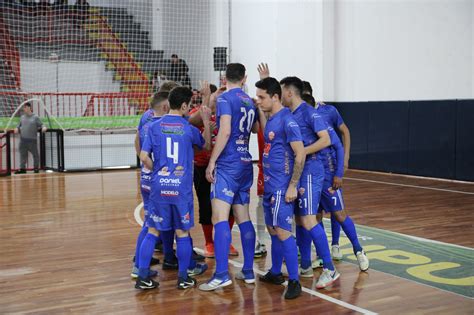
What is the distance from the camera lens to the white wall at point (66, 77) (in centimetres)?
1795

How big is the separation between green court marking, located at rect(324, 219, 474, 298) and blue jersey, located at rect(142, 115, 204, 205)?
6.88ft

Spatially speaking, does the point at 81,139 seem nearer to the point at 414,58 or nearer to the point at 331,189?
the point at 414,58

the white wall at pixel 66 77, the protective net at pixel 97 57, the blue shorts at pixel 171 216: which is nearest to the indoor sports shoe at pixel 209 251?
the blue shorts at pixel 171 216

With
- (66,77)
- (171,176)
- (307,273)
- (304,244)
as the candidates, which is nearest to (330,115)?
(304,244)

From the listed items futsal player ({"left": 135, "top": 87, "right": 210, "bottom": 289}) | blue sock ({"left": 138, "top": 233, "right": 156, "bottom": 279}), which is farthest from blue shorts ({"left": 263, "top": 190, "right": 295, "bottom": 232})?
blue sock ({"left": 138, "top": 233, "right": 156, "bottom": 279})

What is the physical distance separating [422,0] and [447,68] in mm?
1697

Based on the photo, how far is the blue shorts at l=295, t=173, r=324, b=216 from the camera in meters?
5.16

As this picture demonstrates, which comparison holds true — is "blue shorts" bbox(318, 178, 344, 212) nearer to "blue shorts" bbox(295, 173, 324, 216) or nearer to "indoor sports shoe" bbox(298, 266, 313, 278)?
"blue shorts" bbox(295, 173, 324, 216)

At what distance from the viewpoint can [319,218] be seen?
596cm

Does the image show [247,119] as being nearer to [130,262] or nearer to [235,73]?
[235,73]

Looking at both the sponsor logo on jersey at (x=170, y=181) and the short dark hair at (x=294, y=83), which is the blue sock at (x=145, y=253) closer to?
the sponsor logo on jersey at (x=170, y=181)

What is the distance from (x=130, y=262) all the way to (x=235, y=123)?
6.66ft

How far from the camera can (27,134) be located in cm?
1498

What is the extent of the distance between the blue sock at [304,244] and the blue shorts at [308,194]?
1.20 feet
